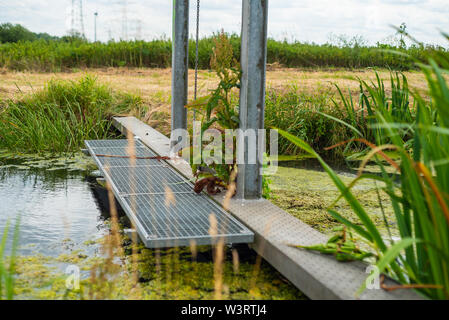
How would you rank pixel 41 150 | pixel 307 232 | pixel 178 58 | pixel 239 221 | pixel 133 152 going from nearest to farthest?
pixel 307 232
pixel 239 221
pixel 178 58
pixel 133 152
pixel 41 150

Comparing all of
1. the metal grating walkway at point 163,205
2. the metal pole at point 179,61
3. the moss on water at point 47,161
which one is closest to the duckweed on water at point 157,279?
the metal grating walkway at point 163,205

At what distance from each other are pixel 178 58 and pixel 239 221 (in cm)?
206

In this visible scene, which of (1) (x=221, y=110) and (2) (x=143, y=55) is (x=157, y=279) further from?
(2) (x=143, y=55)

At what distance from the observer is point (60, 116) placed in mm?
6250

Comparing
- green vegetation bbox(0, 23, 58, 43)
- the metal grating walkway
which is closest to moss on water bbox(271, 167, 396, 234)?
the metal grating walkway

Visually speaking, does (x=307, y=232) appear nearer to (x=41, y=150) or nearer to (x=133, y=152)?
(x=133, y=152)

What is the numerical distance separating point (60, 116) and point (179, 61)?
2.42 meters

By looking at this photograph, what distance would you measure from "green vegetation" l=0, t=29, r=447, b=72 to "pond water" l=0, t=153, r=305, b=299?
8.47 metres

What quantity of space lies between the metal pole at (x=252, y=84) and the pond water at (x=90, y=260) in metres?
0.47

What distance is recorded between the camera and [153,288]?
231 cm

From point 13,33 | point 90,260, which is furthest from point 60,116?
point 13,33

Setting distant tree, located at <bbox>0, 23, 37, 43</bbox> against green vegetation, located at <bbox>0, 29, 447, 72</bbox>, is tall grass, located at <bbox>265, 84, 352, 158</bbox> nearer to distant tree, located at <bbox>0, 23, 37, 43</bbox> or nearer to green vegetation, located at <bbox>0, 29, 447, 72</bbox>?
green vegetation, located at <bbox>0, 29, 447, 72</bbox>

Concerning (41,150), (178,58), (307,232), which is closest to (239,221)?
(307,232)

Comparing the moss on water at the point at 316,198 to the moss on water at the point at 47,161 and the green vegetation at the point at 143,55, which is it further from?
the green vegetation at the point at 143,55
